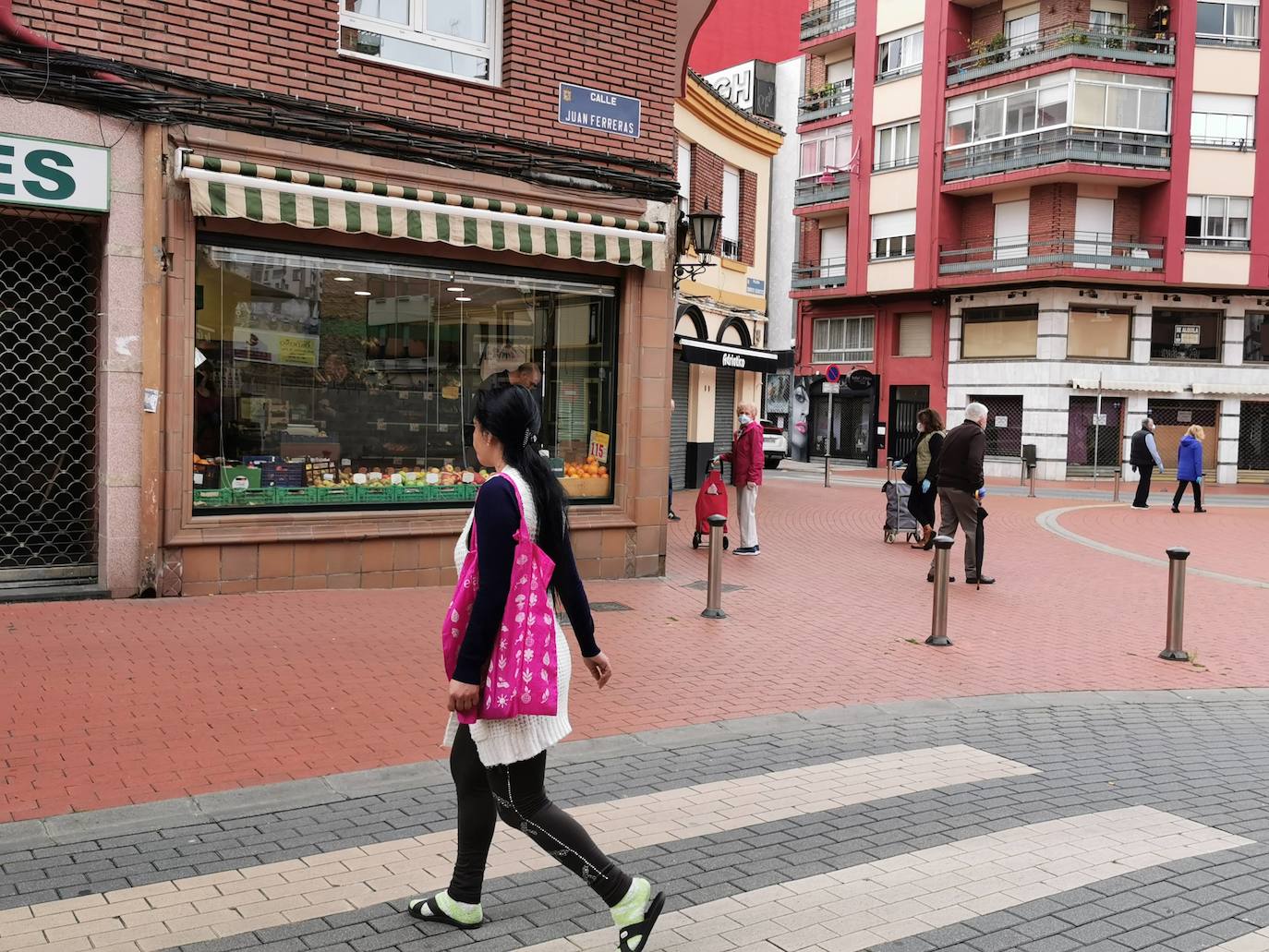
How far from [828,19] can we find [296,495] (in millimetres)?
37445

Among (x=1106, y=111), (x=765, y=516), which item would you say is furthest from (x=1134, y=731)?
(x=1106, y=111)

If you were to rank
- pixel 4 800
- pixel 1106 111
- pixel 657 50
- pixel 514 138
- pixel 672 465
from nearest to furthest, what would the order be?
pixel 4 800 < pixel 514 138 < pixel 657 50 < pixel 672 465 < pixel 1106 111

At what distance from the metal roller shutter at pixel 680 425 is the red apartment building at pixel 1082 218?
53.1 feet

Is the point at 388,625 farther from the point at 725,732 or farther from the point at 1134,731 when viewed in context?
Answer: the point at 1134,731

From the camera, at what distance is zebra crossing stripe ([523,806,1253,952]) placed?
12.5 feet

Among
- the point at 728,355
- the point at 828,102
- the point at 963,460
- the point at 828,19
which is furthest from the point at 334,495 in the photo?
the point at 828,19

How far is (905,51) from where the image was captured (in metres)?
39.2

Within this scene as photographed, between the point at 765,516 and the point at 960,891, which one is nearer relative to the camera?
the point at 960,891

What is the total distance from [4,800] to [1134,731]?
5975 millimetres

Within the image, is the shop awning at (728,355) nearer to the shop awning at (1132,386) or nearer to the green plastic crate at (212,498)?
the green plastic crate at (212,498)

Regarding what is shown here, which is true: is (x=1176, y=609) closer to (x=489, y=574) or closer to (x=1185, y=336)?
(x=489, y=574)

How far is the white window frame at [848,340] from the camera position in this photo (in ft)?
136

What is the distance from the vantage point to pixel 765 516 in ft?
63.6

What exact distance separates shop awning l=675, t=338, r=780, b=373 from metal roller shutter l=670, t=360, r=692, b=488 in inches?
28.5
